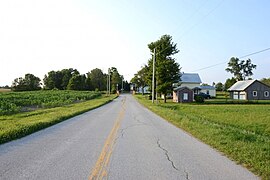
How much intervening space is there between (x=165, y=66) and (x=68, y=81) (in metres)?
85.0

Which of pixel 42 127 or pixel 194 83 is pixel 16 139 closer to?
pixel 42 127

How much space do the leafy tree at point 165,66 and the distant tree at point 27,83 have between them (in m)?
75.7

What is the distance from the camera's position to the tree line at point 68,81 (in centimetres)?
11554

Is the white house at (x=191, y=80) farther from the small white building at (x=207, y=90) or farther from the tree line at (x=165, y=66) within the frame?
the tree line at (x=165, y=66)

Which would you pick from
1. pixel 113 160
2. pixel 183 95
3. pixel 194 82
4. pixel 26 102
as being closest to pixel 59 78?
pixel 194 82

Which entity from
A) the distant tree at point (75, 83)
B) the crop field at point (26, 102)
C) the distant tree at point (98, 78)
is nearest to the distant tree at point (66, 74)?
the distant tree at point (75, 83)

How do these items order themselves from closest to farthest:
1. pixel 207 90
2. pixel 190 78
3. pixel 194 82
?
pixel 194 82, pixel 207 90, pixel 190 78

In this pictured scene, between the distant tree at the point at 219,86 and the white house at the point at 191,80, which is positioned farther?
the distant tree at the point at 219,86

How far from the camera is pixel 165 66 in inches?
1881

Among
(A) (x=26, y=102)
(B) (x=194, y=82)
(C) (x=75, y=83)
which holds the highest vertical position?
(C) (x=75, y=83)

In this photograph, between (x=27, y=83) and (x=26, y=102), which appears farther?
(x=27, y=83)

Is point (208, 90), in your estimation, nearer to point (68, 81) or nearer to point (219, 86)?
point (219, 86)

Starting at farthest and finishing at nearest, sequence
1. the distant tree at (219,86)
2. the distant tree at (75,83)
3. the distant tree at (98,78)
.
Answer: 1. the distant tree at (98,78)
2. the distant tree at (219,86)
3. the distant tree at (75,83)

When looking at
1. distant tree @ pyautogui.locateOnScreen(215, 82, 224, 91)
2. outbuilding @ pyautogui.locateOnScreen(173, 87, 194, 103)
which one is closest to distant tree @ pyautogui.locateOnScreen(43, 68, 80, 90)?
distant tree @ pyautogui.locateOnScreen(215, 82, 224, 91)
